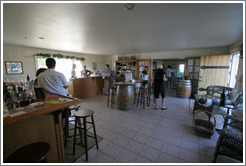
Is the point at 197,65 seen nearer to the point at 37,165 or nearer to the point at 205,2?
the point at 205,2

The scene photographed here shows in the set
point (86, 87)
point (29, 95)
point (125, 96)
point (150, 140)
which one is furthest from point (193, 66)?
point (29, 95)

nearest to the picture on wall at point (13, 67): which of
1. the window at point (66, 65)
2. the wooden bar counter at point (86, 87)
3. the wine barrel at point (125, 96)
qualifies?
the window at point (66, 65)

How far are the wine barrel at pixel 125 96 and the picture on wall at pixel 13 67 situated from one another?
4.10 m

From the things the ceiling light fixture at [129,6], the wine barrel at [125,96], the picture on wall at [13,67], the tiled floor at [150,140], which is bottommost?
the tiled floor at [150,140]

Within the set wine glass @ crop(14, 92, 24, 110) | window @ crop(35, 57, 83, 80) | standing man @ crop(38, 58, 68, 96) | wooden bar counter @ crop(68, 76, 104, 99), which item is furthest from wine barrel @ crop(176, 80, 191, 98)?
window @ crop(35, 57, 83, 80)

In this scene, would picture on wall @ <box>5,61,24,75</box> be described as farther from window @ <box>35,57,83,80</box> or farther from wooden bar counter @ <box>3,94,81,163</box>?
wooden bar counter @ <box>3,94,81,163</box>

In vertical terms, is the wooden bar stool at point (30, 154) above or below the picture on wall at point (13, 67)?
below

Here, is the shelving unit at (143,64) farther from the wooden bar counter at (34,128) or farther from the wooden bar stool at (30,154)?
the wooden bar stool at (30,154)

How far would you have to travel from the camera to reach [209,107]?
2846mm

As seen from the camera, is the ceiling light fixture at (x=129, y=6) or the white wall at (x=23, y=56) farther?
the white wall at (x=23, y=56)

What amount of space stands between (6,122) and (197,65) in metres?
6.35

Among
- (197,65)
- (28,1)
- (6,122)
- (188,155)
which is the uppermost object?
(28,1)

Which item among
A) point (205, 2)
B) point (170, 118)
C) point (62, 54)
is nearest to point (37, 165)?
point (205, 2)

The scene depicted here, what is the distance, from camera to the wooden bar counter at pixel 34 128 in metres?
1.06
